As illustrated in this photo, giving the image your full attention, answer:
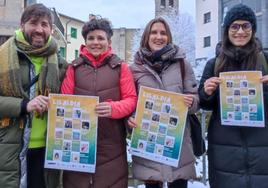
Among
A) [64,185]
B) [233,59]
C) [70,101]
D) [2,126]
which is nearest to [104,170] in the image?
[64,185]

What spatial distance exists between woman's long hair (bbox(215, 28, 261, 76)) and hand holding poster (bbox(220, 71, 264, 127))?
0.33 feet

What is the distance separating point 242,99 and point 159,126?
0.70 metres

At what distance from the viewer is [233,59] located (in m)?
3.20

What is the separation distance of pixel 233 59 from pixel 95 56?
43.9 inches

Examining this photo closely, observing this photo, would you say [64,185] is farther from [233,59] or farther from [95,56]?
[233,59]

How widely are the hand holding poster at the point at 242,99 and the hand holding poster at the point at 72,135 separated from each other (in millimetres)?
1036

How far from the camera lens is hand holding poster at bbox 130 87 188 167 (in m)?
3.34

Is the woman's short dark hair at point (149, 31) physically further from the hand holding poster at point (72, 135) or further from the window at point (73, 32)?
the window at point (73, 32)

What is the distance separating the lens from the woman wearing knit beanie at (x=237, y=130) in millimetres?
3092

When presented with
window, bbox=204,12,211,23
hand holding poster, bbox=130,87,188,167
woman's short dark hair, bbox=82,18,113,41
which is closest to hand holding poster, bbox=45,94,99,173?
hand holding poster, bbox=130,87,188,167

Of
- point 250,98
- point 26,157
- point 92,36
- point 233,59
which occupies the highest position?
point 92,36

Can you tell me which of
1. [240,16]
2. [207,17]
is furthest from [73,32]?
[240,16]

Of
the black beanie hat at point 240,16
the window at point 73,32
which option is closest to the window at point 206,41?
the window at point 73,32

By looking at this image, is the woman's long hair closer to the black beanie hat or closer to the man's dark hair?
the black beanie hat
